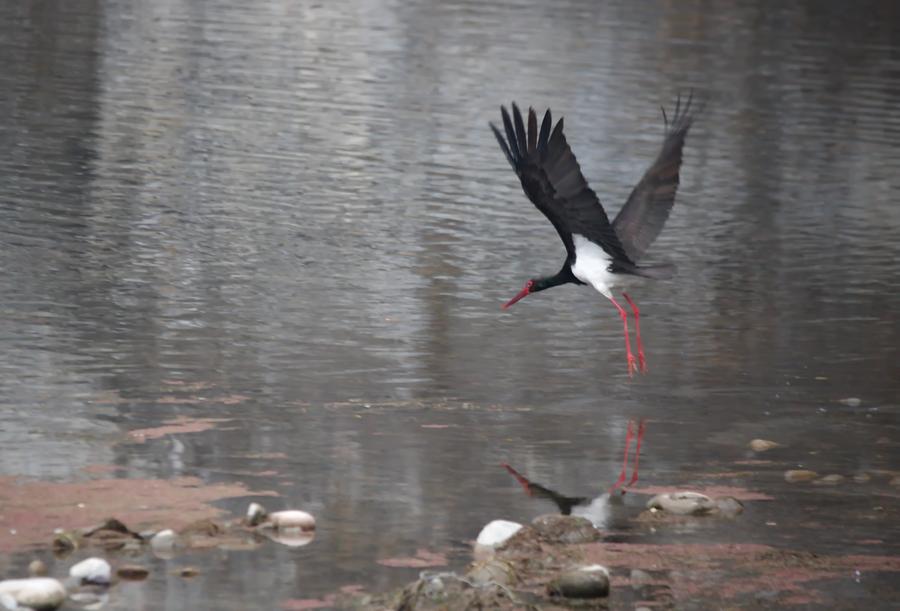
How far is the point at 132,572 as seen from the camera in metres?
7.68

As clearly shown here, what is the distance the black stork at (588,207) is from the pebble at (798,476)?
6.32 feet

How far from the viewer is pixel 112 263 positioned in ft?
47.9

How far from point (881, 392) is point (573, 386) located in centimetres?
200

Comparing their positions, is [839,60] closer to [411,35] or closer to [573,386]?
[411,35]

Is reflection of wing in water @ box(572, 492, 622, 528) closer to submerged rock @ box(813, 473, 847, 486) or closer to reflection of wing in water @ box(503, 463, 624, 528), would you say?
reflection of wing in water @ box(503, 463, 624, 528)

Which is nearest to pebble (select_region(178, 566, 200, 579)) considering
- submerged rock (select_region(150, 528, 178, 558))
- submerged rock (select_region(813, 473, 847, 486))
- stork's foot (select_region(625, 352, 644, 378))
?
submerged rock (select_region(150, 528, 178, 558))

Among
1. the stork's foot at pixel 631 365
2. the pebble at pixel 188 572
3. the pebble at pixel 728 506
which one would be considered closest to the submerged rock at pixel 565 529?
the pebble at pixel 728 506

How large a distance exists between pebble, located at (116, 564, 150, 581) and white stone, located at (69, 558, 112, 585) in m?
0.13

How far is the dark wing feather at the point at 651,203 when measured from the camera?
12.0 m

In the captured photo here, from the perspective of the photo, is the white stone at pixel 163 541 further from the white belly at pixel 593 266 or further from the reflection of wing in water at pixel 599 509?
the white belly at pixel 593 266

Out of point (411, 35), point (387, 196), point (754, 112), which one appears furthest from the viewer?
point (411, 35)

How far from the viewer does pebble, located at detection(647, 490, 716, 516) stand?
9078mm

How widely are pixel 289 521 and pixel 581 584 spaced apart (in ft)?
4.87

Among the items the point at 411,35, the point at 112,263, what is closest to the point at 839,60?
the point at 411,35
